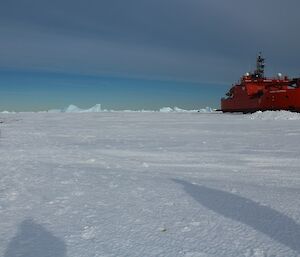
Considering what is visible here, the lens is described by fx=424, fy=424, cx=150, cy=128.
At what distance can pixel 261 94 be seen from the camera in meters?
38.9

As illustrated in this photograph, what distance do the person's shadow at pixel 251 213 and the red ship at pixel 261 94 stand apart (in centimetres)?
3028

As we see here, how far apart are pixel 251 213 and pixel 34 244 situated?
261 cm

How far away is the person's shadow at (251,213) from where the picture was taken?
173 inches

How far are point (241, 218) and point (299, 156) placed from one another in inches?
230

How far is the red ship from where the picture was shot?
3494 centimetres

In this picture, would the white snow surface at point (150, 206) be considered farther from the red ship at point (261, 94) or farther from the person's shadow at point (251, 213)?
the red ship at point (261, 94)

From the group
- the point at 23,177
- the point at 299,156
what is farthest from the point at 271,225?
the point at 299,156

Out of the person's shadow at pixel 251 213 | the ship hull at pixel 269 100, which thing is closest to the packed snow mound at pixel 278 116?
the ship hull at pixel 269 100

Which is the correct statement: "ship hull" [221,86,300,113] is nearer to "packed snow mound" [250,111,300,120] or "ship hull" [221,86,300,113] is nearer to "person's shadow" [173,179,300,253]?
"packed snow mound" [250,111,300,120]

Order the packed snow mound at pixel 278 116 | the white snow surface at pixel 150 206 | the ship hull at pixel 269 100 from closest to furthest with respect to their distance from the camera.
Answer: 1. the white snow surface at pixel 150 206
2. the packed snow mound at pixel 278 116
3. the ship hull at pixel 269 100

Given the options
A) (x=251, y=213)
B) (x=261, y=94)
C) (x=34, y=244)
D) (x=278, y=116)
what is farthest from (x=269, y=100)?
(x=34, y=244)

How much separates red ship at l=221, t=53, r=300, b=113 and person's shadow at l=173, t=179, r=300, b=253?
1192 inches

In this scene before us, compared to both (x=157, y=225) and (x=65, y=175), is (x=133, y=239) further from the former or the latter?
(x=65, y=175)

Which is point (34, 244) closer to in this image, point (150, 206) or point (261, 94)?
point (150, 206)
